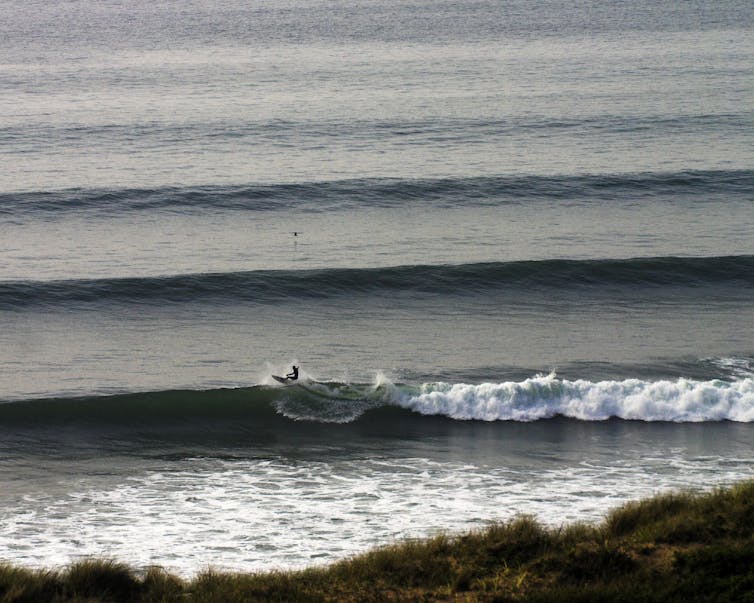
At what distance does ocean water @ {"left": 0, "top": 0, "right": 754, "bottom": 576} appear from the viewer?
15969 mm

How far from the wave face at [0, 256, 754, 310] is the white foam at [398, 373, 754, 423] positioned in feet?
22.5

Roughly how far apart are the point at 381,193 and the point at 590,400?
16.3 meters

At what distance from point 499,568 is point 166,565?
4.62 metres

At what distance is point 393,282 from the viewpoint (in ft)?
88.4

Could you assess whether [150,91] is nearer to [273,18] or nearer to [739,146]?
[739,146]

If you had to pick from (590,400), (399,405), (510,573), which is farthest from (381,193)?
(510,573)

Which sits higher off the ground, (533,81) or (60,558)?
(533,81)

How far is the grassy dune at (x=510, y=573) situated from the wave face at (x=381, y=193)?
2216cm

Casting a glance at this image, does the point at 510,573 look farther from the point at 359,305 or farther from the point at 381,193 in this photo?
the point at 381,193

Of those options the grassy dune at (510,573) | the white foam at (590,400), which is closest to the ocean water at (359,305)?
the white foam at (590,400)

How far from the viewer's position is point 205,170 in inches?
1465

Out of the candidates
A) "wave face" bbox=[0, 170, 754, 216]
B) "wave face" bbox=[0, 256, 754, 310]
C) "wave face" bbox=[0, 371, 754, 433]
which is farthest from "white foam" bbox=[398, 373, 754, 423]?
"wave face" bbox=[0, 170, 754, 216]

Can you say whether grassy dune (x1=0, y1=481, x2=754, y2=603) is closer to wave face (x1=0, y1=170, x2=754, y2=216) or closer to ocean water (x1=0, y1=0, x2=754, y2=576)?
ocean water (x1=0, y1=0, x2=754, y2=576)

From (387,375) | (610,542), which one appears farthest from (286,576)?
(387,375)
